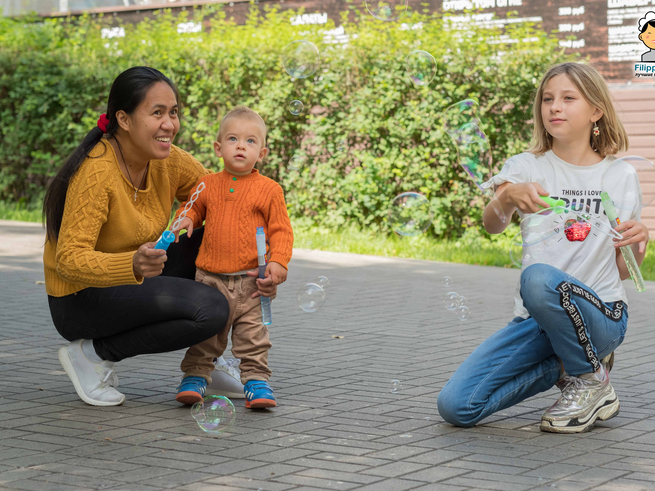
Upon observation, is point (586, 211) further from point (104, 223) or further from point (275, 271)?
point (104, 223)

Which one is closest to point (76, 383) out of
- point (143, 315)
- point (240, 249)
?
point (143, 315)

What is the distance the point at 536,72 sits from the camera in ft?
33.8

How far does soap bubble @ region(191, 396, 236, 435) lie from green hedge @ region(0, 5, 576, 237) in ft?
23.5

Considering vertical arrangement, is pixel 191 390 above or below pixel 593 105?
below

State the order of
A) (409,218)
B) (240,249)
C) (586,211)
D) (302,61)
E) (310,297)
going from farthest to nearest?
(302,61) → (409,218) → (310,297) → (240,249) → (586,211)

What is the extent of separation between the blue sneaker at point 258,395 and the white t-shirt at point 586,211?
1214 millimetres

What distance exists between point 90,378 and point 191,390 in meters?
0.48

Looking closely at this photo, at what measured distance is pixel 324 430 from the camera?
3.67 m

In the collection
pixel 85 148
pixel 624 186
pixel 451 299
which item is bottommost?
pixel 451 299

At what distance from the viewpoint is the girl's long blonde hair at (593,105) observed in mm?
3777

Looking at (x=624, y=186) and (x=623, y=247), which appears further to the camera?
(x=624, y=186)

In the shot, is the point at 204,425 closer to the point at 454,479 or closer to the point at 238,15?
the point at 454,479

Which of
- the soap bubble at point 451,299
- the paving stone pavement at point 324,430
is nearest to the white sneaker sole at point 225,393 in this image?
the paving stone pavement at point 324,430

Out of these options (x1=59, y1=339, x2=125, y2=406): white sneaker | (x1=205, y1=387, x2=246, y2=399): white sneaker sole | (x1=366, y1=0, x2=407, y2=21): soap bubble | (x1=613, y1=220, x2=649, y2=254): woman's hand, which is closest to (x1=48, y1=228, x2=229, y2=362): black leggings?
(x1=59, y1=339, x2=125, y2=406): white sneaker
